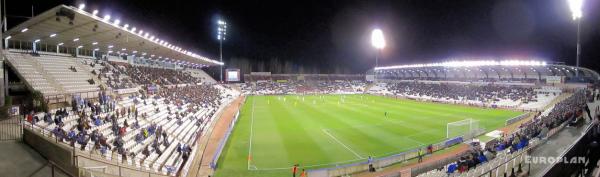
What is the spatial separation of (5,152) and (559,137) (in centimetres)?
2065

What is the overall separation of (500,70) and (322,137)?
51551 mm

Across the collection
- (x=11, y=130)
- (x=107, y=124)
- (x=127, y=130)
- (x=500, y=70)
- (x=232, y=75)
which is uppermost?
(x=500, y=70)

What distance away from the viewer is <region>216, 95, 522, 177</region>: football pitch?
2028 cm

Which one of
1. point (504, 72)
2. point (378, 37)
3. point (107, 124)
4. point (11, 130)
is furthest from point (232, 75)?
point (11, 130)

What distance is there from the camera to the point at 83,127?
49.9 feet

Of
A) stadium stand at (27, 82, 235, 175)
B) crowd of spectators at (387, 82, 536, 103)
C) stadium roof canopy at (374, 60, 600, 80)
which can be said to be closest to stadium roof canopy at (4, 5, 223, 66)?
stadium stand at (27, 82, 235, 175)

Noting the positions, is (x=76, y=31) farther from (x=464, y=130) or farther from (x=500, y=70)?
(x=500, y=70)

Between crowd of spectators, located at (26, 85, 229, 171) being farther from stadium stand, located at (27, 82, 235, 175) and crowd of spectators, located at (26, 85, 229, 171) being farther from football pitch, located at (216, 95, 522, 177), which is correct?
football pitch, located at (216, 95, 522, 177)

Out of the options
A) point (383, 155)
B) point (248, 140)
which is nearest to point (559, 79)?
point (383, 155)

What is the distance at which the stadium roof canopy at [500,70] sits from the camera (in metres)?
48.3

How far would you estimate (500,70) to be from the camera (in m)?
64.1

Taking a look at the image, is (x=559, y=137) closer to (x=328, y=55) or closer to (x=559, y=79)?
(x=559, y=79)

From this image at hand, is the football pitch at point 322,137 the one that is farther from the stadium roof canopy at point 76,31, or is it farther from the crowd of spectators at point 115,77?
the stadium roof canopy at point 76,31

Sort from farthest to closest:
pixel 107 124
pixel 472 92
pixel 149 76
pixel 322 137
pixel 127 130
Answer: pixel 472 92 → pixel 149 76 → pixel 322 137 → pixel 127 130 → pixel 107 124
